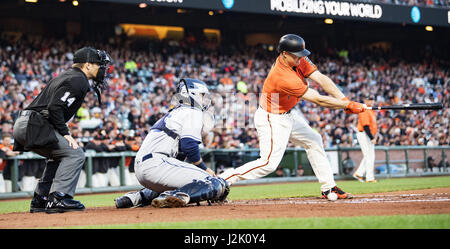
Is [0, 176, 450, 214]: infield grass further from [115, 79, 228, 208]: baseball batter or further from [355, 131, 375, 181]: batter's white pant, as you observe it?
[115, 79, 228, 208]: baseball batter

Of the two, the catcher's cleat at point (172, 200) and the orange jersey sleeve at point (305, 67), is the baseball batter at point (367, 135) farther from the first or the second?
the catcher's cleat at point (172, 200)

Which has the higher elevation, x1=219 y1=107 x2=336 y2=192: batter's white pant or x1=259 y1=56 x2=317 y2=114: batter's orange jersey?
x1=259 y1=56 x2=317 y2=114: batter's orange jersey

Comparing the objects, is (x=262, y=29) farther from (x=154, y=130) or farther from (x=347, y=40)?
(x=154, y=130)

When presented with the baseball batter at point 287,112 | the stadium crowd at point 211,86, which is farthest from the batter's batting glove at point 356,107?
the stadium crowd at point 211,86

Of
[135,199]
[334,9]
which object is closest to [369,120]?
[135,199]

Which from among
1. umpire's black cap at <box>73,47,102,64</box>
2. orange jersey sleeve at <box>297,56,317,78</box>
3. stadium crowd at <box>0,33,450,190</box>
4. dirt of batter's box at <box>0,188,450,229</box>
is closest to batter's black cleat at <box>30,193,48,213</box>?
dirt of batter's box at <box>0,188,450,229</box>

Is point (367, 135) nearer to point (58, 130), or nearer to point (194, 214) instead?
point (58, 130)
